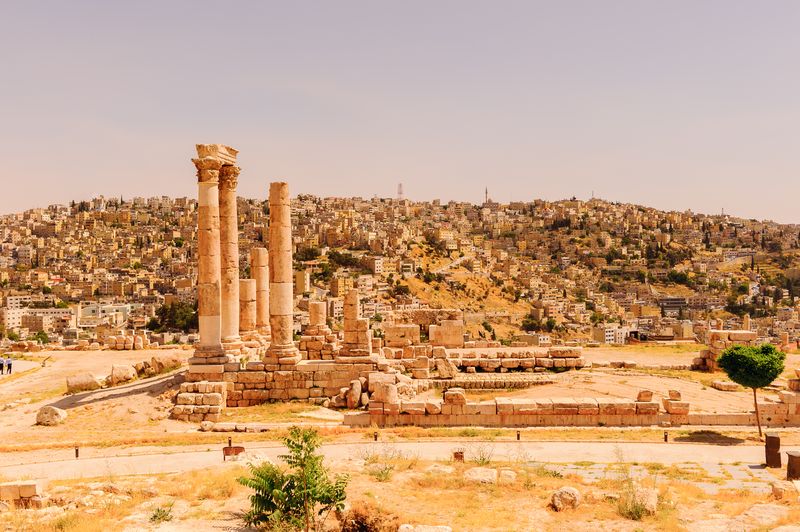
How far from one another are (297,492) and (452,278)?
116453 mm

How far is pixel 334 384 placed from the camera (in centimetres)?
2072

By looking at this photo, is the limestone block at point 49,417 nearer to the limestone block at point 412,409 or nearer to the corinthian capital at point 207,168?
the corinthian capital at point 207,168

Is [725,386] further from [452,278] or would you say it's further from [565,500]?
[452,278]

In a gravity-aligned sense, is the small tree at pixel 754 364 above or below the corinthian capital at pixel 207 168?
below

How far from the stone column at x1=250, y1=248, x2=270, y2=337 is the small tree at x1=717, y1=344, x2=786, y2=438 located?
1590cm

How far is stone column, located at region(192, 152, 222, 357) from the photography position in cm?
2119

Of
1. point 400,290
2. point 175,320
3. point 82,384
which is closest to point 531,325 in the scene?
point 400,290

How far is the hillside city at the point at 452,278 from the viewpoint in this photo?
101m

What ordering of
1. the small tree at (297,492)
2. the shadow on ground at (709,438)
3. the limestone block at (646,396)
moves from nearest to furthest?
the small tree at (297,492), the shadow on ground at (709,438), the limestone block at (646,396)

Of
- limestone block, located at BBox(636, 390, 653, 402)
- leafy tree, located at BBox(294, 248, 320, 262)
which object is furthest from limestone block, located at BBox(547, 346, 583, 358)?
leafy tree, located at BBox(294, 248, 320, 262)

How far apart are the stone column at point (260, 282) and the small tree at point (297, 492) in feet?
53.4

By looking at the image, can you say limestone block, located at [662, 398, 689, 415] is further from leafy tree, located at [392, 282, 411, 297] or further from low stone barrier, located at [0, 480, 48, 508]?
leafy tree, located at [392, 282, 411, 297]

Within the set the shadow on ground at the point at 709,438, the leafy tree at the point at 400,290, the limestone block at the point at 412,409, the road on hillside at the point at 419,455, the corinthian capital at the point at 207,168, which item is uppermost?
the corinthian capital at the point at 207,168

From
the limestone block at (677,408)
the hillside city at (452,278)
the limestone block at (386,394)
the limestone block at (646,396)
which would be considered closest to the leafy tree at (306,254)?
the hillside city at (452,278)
